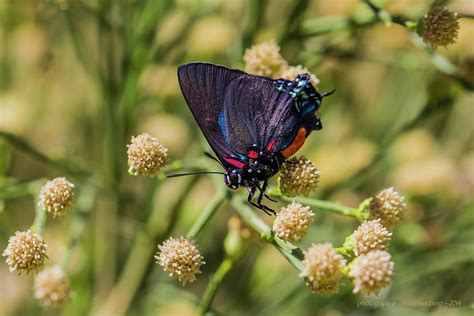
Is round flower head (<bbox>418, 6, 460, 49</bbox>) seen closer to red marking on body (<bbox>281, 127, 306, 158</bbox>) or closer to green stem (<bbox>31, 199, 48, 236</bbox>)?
red marking on body (<bbox>281, 127, 306, 158</bbox>)

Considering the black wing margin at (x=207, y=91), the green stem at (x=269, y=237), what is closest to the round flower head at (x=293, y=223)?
the green stem at (x=269, y=237)

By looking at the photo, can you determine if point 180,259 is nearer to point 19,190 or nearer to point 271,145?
point 271,145

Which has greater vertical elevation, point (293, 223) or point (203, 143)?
point (203, 143)

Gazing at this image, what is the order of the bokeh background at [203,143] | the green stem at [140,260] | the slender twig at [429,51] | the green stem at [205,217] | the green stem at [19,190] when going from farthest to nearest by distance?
the green stem at [140,260] → the bokeh background at [203,143] → the green stem at [19,190] → the slender twig at [429,51] → the green stem at [205,217]

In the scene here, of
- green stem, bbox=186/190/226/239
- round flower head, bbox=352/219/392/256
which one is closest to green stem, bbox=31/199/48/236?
green stem, bbox=186/190/226/239

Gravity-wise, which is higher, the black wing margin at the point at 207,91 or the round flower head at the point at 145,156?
the black wing margin at the point at 207,91

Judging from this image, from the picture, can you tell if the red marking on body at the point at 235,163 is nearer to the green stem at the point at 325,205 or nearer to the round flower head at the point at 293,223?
the green stem at the point at 325,205

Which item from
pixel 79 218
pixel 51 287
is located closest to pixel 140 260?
pixel 79 218
